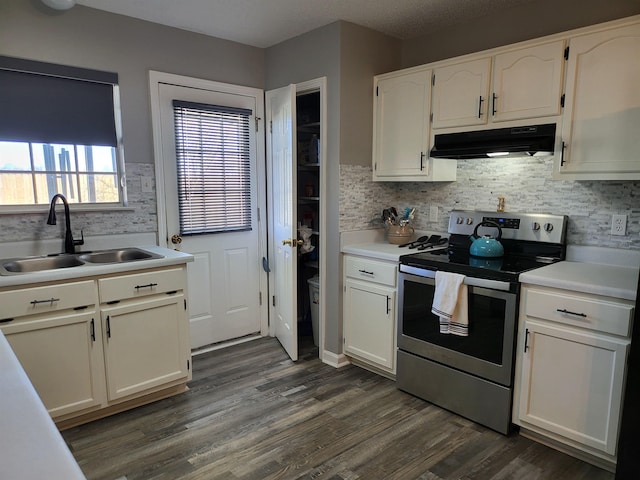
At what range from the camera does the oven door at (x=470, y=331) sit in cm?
218

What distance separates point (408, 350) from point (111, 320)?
1753 millimetres

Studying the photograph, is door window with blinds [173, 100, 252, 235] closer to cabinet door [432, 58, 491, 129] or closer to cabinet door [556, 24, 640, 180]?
cabinet door [432, 58, 491, 129]

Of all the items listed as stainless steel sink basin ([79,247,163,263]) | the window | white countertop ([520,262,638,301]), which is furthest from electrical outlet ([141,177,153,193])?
white countertop ([520,262,638,301])

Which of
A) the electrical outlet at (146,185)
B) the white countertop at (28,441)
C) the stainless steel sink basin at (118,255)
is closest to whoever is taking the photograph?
the white countertop at (28,441)

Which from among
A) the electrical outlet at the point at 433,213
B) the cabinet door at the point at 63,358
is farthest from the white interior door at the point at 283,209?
the cabinet door at the point at 63,358

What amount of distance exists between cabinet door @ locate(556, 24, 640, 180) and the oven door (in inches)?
30.8

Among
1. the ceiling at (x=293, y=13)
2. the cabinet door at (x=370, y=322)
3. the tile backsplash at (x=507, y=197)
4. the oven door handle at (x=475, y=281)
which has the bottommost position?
the cabinet door at (x=370, y=322)

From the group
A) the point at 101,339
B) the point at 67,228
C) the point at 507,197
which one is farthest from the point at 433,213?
the point at 67,228

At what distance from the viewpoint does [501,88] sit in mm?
2453

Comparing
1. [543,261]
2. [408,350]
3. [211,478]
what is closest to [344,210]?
[408,350]

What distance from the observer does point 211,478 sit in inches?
75.6

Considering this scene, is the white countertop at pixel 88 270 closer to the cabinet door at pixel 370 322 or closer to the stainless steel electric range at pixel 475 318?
the cabinet door at pixel 370 322

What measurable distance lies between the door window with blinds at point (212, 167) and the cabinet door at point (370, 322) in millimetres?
1148

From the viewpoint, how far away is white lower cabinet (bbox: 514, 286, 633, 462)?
187 cm
